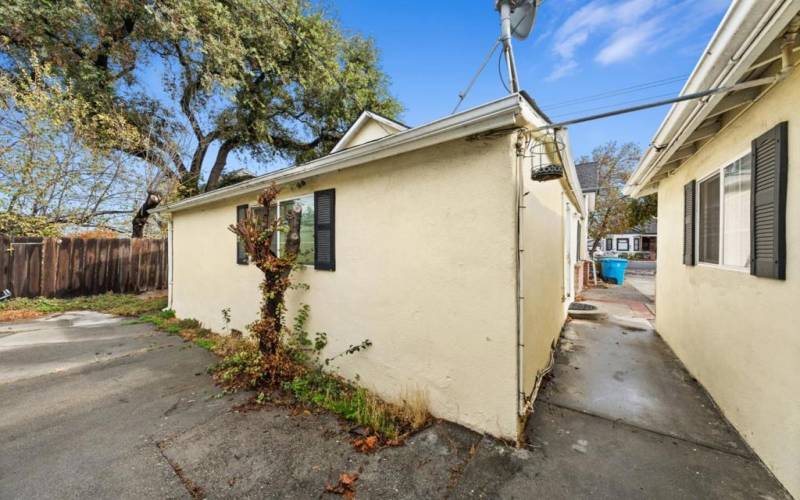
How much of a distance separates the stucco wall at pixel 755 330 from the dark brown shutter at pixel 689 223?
0.14 metres

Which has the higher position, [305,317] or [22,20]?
[22,20]

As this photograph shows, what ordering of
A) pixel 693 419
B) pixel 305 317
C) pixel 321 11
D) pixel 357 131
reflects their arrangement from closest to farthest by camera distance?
1. pixel 693 419
2. pixel 305 317
3. pixel 357 131
4. pixel 321 11

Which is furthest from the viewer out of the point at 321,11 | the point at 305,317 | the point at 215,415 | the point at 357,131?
the point at 321,11

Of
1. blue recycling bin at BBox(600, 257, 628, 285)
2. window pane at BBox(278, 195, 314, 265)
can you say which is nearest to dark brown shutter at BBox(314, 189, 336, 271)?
window pane at BBox(278, 195, 314, 265)

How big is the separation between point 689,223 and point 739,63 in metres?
2.73

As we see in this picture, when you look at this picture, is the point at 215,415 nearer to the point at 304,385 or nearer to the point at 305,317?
the point at 304,385

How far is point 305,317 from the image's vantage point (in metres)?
4.11

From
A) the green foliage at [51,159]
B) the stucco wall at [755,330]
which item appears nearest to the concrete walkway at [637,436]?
the stucco wall at [755,330]

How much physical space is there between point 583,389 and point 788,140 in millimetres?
2748

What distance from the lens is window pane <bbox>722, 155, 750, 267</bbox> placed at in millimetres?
2592

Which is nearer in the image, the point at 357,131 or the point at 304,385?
the point at 304,385

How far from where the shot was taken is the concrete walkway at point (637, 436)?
2.04 meters

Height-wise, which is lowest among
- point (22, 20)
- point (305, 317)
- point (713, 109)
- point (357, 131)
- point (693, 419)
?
point (693, 419)

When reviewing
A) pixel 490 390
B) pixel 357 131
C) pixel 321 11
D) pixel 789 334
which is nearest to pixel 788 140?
pixel 789 334
